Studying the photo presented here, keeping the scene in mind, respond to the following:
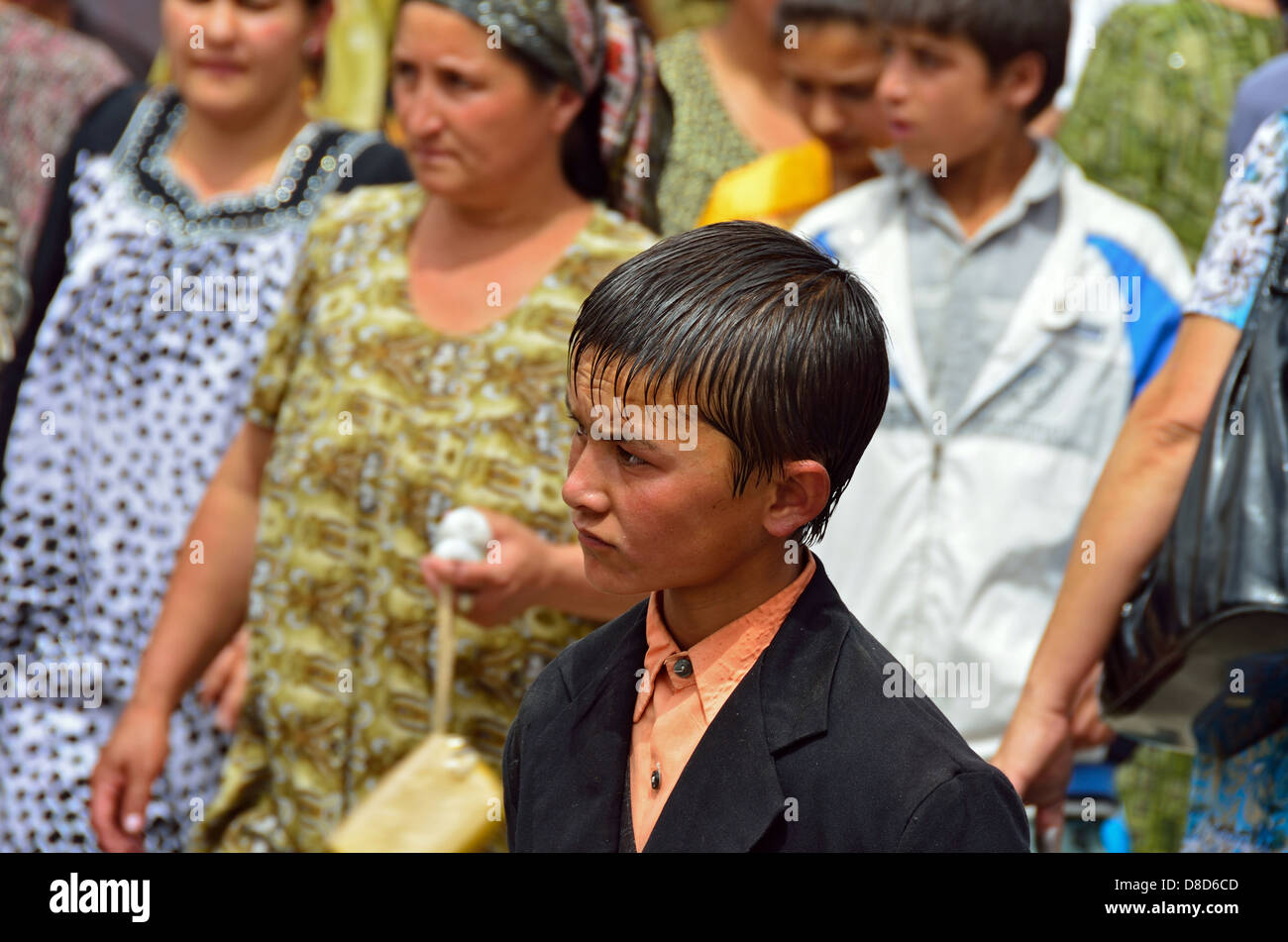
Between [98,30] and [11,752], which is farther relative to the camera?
[98,30]

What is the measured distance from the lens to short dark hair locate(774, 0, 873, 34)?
4125 millimetres

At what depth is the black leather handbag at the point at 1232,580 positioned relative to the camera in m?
2.37

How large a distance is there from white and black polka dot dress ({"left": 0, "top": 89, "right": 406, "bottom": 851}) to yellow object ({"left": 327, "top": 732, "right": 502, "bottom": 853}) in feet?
3.91

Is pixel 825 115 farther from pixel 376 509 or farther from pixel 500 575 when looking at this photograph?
pixel 500 575

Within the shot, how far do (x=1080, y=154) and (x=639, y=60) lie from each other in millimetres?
1449

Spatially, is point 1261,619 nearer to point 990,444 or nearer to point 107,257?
point 990,444

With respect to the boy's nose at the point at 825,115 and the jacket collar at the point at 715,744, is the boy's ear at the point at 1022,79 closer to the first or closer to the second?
the boy's nose at the point at 825,115

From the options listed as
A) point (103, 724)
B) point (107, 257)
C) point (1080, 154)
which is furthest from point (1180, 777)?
point (107, 257)

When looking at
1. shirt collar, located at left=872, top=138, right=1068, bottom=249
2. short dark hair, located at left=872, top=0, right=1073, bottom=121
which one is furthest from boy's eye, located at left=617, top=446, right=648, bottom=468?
short dark hair, located at left=872, top=0, right=1073, bottom=121

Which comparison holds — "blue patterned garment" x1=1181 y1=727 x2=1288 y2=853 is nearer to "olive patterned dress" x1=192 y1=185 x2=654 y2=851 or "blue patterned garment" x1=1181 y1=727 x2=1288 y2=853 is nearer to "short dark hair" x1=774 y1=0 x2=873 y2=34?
"olive patterned dress" x1=192 y1=185 x2=654 y2=851

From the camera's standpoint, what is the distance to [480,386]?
3.06 metres

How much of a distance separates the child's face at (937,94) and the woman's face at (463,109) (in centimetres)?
83

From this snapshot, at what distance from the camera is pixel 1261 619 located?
235 cm

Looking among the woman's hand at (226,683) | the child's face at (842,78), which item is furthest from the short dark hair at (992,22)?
the woman's hand at (226,683)
